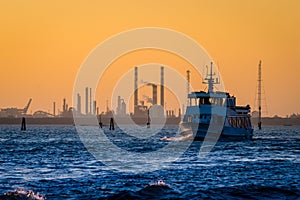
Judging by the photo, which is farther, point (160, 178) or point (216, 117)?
point (216, 117)

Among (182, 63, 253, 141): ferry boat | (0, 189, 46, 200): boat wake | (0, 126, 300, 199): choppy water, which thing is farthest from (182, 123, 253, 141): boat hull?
(0, 189, 46, 200): boat wake

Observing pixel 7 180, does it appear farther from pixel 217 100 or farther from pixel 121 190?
pixel 217 100

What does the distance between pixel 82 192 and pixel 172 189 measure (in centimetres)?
486

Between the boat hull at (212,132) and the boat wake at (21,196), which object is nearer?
the boat wake at (21,196)

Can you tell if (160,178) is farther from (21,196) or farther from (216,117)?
(216,117)

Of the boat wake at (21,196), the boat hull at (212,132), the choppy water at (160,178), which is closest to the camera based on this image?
the boat wake at (21,196)

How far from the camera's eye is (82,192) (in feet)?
128

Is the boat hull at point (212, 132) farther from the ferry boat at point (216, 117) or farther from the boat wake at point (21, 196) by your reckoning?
the boat wake at point (21, 196)

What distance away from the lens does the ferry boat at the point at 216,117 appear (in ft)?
343

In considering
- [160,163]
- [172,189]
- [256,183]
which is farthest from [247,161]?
[172,189]

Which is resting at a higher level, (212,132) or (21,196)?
(212,132)

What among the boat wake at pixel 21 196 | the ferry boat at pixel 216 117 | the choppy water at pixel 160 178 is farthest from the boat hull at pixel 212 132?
the boat wake at pixel 21 196

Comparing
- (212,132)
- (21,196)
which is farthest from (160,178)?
(212,132)

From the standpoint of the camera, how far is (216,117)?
345 ft
